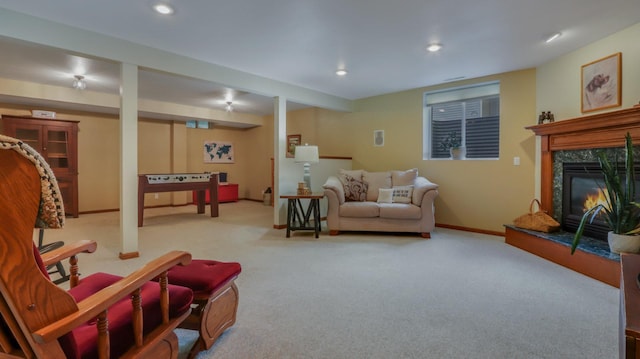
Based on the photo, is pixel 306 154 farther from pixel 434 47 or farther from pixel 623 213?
pixel 623 213

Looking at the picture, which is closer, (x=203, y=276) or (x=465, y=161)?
(x=203, y=276)

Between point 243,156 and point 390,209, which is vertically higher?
point 243,156

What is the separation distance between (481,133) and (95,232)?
6.00m

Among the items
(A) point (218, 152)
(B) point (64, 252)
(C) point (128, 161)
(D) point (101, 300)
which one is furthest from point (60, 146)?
(D) point (101, 300)

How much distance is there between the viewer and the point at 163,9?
2.59 meters

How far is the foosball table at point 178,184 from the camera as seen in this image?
521 cm

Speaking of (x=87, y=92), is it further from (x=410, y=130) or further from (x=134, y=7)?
(x=410, y=130)

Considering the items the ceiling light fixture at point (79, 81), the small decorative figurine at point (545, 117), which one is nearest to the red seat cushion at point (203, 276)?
the small decorative figurine at point (545, 117)

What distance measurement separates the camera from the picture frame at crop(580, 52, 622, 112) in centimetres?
309

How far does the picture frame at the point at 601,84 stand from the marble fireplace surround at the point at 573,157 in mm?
274

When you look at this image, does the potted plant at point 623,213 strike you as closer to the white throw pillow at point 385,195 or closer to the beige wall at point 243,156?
the white throw pillow at point 385,195

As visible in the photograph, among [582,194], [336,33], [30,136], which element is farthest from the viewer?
[30,136]

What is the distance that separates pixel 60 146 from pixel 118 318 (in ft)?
20.2

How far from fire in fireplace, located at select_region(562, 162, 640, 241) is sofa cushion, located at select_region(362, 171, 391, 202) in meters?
2.24
